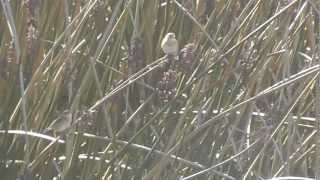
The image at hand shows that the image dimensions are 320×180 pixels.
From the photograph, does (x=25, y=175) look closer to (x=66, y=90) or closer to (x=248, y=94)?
(x=66, y=90)

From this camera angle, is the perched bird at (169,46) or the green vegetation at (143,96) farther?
the green vegetation at (143,96)

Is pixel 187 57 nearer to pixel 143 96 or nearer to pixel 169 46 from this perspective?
pixel 169 46

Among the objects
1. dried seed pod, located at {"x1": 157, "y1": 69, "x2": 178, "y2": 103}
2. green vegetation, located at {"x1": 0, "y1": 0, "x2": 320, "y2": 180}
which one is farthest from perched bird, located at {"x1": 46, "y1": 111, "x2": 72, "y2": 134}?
dried seed pod, located at {"x1": 157, "y1": 69, "x2": 178, "y2": 103}

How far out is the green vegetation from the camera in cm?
94

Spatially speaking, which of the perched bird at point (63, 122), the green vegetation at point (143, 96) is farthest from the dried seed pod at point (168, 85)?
the perched bird at point (63, 122)

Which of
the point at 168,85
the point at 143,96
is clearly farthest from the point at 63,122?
the point at 143,96

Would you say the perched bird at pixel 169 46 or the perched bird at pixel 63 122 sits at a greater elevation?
the perched bird at pixel 169 46

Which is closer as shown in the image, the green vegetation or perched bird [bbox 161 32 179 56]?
perched bird [bbox 161 32 179 56]

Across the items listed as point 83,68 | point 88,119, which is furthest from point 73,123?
point 83,68

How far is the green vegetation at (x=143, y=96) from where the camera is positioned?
941 mm

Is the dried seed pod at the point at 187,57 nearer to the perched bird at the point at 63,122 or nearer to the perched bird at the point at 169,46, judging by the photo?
the perched bird at the point at 169,46

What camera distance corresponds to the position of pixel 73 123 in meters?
0.89

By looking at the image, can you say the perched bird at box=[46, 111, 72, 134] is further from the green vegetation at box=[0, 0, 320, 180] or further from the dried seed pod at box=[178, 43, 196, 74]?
the dried seed pod at box=[178, 43, 196, 74]

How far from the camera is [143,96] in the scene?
3.86ft
